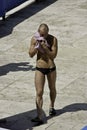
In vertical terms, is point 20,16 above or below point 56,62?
below

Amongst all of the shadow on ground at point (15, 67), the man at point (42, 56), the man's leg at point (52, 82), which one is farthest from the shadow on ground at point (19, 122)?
the shadow on ground at point (15, 67)

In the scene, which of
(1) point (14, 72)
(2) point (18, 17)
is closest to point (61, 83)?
(1) point (14, 72)

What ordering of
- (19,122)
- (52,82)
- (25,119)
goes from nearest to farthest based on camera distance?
(52,82) → (19,122) → (25,119)

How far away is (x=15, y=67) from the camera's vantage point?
14.5 meters

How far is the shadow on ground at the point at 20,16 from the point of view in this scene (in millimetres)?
17878

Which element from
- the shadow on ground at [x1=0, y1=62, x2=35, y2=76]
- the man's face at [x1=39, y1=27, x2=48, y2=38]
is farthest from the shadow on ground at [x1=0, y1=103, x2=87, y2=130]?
the shadow on ground at [x1=0, y1=62, x2=35, y2=76]

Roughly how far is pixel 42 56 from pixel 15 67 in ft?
12.2

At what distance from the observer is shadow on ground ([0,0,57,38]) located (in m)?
17.9

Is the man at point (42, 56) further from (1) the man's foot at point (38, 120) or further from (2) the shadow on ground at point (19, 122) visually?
(2) the shadow on ground at point (19, 122)

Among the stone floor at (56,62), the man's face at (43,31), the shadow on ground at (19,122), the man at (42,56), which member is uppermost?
the man's face at (43,31)

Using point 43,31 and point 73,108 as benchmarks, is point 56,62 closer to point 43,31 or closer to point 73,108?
point 73,108

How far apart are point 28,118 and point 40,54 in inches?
58.3

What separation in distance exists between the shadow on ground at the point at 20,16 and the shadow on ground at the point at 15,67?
2697 mm

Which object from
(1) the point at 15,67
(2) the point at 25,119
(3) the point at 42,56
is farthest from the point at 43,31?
(1) the point at 15,67
